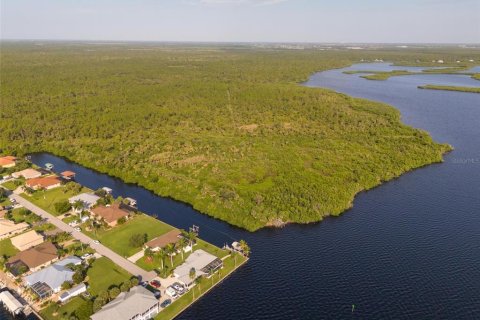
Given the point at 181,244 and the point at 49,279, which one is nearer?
the point at 49,279

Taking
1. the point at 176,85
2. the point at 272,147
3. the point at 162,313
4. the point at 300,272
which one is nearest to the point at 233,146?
the point at 272,147

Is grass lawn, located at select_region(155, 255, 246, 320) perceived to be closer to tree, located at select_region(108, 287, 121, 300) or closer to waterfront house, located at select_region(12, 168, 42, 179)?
tree, located at select_region(108, 287, 121, 300)

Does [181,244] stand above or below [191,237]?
below

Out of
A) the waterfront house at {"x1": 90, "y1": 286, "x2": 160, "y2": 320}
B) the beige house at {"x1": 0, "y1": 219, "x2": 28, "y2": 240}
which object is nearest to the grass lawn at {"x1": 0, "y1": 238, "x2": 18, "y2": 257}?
the beige house at {"x1": 0, "y1": 219, "x2": 28, "y2": 240}

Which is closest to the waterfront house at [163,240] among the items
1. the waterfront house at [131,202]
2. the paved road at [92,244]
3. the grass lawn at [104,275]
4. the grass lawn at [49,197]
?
the paved road at [92,244]

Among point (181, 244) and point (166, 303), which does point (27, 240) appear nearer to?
point (181, 244)

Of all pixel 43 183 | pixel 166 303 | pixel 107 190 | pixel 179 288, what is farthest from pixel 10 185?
pixel 166 303
